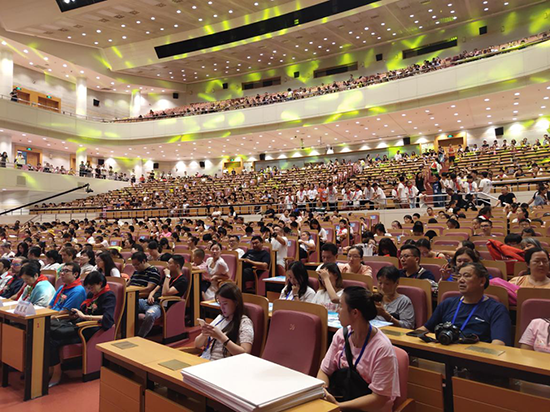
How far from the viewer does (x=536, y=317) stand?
2.30m

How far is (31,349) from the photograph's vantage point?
3.27 m

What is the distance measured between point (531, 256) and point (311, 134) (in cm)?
2064

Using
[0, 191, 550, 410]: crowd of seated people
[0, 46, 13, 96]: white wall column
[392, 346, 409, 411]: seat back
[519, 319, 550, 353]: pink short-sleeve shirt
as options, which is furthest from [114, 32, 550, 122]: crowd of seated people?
[392, 346, 409, 411]: seat back

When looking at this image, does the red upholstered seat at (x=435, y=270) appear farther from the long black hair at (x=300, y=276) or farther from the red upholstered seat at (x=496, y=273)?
the long black hair at (x=300, y=276)

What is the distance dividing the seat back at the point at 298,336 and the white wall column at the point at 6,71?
78.7ft

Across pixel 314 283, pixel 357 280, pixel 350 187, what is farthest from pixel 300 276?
pixel 350 187

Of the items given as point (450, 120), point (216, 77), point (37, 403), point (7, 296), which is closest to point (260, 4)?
point (216, 77)

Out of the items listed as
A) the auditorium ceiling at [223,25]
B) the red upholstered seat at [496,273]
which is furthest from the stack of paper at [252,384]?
the auditorium ceiling at [223,25]

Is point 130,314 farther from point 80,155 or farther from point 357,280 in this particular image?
point 80,155

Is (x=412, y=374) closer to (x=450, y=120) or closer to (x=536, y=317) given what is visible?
(x=536, y=317)

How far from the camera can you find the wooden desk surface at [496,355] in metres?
1.65

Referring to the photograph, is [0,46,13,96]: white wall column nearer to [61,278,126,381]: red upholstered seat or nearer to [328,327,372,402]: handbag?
[61,278,126,381]: red upholstered seat

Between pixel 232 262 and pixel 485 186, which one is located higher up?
pixel 485 186

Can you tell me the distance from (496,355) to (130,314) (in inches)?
138
